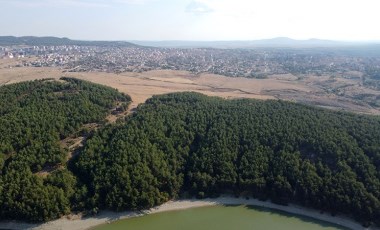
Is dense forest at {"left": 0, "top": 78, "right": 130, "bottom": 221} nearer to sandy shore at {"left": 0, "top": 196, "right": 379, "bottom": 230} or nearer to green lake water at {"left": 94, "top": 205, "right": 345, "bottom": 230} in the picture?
sandy shore at {"left": 0, "top": 196, "right": 379, "bottom": 230}

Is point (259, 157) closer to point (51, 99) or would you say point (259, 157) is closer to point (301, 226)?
point (301, 226)

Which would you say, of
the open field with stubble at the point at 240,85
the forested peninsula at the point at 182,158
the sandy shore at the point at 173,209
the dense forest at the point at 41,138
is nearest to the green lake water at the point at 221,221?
the sandy shore at the point at 173,209

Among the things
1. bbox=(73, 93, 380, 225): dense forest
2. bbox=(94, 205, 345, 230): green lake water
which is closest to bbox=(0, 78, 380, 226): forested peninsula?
bbox=(73, 93, 380, 225): dense forest

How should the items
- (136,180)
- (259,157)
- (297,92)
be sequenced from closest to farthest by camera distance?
1. (136,180)
2. (259,157)
3. (297,92)

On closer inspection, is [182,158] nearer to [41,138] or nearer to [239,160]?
[239,160]

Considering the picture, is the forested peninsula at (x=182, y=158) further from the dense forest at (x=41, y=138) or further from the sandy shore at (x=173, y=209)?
the sandy shore at (x=173, y=209)

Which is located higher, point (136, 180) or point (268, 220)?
point (136, 180)

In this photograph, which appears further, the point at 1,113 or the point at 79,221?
the point at 1,113

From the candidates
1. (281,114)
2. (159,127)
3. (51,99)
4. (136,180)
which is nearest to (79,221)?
(136,180)
